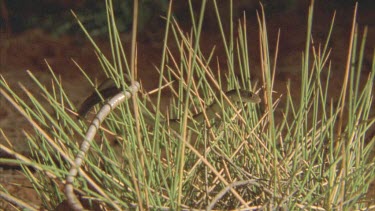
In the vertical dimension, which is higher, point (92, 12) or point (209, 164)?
point (209, 164)

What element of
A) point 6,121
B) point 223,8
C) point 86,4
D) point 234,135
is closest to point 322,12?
point 223,8

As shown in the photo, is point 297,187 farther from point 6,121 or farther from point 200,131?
point 6,121

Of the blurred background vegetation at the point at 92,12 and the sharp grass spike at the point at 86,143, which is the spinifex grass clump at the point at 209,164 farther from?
the blurred background vegetation at the point at 92,12

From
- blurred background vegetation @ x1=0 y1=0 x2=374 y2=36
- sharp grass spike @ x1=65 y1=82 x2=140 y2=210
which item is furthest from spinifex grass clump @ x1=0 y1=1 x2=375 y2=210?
blurred background vegetation @ x1=0 y1=0 x2=374 y2=36

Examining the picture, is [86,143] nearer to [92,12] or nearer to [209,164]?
[209,164]

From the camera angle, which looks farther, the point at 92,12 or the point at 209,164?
the point at 92,12

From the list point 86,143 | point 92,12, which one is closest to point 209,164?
point 86,143

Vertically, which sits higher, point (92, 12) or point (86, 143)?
point (86, 143)

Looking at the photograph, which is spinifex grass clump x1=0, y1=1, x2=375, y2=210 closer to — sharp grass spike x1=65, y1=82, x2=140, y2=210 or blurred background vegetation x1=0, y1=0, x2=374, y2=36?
sharp grass spike x1=65, y1=82, x2=140, y2=210

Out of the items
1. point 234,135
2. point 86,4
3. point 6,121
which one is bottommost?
point 6,121

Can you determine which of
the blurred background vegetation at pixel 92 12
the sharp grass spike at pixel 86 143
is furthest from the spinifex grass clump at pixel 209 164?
the blurred background vegetation at pixel 92 12

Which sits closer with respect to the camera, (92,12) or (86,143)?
(86,143)
